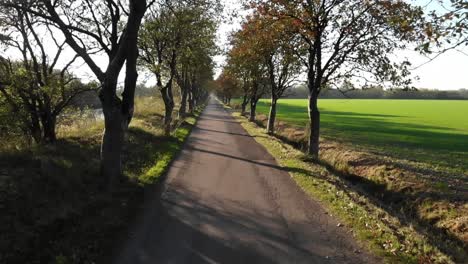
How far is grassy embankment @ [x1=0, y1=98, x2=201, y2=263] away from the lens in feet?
20.8

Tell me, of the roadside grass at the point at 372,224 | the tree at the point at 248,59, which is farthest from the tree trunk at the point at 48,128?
the roadside grass at the point at 372,224

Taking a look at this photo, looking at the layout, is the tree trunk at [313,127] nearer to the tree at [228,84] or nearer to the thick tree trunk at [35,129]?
the thick tree trunk at [35,129]

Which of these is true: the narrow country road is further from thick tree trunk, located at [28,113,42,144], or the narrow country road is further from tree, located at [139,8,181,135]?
tree, located at [139,8,181,135]

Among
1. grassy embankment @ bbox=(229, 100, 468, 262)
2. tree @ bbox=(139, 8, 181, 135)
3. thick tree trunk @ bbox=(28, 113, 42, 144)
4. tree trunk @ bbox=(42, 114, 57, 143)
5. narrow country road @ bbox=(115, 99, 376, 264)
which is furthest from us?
tree @ bbox=(139, 8, 181, 135)

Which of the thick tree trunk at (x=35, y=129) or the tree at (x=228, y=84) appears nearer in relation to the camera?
the thick tree trunk at (x=35, y=129)

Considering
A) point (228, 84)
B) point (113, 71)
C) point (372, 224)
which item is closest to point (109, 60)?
point (113, 71)

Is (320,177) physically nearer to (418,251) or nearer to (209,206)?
(209,206)

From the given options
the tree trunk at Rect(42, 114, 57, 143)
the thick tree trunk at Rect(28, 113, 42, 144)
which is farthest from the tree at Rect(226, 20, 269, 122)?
the thick tree trunk at Rect(28, 113, 42, 144)

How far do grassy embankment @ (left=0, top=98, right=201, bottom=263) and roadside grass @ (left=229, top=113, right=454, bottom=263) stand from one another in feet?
16.7

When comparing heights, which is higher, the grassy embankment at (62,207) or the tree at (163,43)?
the tree at (163,43)

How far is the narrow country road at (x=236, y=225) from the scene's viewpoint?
6.50m

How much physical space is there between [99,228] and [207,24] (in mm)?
18945

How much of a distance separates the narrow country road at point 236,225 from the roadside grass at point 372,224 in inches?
14.0

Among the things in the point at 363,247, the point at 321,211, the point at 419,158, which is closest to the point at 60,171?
the point at 321,211
